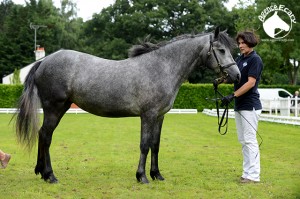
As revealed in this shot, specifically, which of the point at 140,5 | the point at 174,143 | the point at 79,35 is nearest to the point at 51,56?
the point at 174,143

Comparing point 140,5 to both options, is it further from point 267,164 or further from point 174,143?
point 267,164

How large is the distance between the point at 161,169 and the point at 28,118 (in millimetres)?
2606

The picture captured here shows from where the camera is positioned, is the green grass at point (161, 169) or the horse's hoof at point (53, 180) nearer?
the green grass at point (161, 169)

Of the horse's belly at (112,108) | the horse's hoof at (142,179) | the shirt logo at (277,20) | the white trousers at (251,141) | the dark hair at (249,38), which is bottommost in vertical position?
the horse's hoof at (142,179)

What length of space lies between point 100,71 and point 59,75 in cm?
66

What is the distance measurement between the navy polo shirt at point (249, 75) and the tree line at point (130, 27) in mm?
29703

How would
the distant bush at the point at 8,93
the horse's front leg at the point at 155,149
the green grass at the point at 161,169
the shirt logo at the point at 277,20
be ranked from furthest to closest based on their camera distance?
the shirt logo at the point at 277,20 < the distant bush at the point at 8,93 < the horse's front leg at the point at 155,149 < the green grass at the point at 161,169

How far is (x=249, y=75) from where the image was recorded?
597 centimetres

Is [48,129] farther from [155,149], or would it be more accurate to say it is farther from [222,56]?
[222,56]

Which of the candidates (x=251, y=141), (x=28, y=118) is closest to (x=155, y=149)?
(x=251, y=141)

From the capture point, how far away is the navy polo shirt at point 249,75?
5.98 m

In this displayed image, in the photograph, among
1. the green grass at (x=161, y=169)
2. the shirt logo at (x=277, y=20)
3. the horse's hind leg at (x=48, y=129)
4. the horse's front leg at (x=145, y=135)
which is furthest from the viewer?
the shirt logo at (x=277, y=20)

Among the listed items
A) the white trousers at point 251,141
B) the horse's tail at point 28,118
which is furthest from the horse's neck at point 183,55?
the horse's tail at point 28,118

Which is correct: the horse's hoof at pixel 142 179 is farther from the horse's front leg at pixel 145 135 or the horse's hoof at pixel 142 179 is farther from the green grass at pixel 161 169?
the green grass at pixel 161 169
